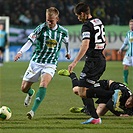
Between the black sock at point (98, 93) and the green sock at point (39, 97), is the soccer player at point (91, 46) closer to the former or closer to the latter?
the black sock at point (98, 93)

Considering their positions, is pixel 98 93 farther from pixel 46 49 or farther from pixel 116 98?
pixel 46 49

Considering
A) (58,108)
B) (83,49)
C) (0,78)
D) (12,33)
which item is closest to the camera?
(83,49)

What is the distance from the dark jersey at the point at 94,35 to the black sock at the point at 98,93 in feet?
1.82

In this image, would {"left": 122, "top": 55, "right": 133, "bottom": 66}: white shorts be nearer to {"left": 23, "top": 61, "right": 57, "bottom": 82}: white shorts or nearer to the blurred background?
{"left": 23, "top": 61, "right": 57, "bottom": 82}: white shorts

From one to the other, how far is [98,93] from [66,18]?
73.8 feet

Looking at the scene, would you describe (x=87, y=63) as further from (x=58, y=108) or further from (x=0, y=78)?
(x=0, y=78)

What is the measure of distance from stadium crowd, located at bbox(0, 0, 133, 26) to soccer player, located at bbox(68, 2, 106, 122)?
22.3m

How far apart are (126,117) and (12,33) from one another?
70.8ft

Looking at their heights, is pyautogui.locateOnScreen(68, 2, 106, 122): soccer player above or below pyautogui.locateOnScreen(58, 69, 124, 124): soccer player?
above

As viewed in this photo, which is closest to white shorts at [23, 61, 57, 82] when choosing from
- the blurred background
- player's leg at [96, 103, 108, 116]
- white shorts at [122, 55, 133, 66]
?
player's leg at [96, 103, 108, 116]

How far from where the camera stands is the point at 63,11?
31750 mm

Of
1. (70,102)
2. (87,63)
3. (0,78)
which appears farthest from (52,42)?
(0,78)

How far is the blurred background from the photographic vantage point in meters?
29.8

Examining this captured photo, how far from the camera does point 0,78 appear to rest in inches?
736
